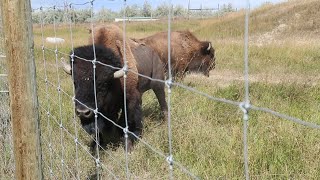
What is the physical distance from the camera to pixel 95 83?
3395mm

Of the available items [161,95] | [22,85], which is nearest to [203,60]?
[161,95]

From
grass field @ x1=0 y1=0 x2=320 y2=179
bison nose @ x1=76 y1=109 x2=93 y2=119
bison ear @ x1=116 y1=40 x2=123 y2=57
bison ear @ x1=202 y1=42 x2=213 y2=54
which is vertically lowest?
grass field @ x1=0 y1=0 x2=320 y2=179

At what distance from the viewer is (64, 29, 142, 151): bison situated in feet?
11.2

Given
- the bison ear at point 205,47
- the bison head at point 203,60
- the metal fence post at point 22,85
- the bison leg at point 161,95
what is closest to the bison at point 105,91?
the bison leg at point 161,95

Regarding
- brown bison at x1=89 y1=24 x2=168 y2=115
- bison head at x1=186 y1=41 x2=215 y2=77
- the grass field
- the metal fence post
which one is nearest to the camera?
the metal fence post

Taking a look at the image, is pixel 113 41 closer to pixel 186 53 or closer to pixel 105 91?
pixel 105 91

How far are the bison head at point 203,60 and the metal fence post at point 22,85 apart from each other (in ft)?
19.6

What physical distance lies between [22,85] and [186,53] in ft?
19.5

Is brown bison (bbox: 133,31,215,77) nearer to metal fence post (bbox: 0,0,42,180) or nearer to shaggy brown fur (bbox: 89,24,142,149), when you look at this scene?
shaggy brown fur (bbox: 89,24,142,149)

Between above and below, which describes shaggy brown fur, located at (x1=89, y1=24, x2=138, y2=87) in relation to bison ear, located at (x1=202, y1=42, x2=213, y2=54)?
above

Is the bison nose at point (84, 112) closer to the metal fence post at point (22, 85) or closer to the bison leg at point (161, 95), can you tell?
the metal fence post at point (22, 85)

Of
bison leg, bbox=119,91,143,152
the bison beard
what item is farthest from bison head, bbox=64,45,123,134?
bison leg, bbox=119,91,143,152

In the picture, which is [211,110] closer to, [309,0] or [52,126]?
[52,126]

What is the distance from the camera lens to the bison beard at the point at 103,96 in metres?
3.40
